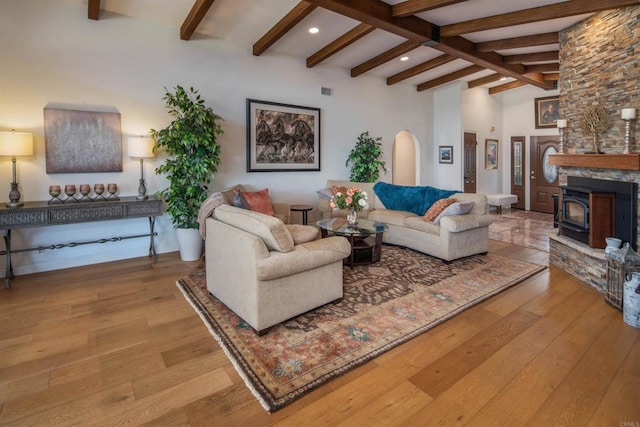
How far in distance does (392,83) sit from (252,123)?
368 cm

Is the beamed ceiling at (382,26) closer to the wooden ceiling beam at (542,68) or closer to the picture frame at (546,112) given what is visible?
the wooden ceiling beam at (542,68)

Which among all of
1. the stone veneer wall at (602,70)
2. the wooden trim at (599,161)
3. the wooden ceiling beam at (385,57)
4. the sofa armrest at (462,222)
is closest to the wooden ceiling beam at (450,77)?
the wooden ceiling beam at (385,57)

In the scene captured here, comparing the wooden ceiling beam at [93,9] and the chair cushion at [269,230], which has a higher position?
the wooden ceiling beam at [93,9]

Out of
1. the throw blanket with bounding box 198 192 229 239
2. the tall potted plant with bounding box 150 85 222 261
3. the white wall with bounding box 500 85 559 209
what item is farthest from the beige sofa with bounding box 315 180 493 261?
the white wall with bounding box 500 85 559 209

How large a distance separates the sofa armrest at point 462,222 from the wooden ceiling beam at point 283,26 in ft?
10.2

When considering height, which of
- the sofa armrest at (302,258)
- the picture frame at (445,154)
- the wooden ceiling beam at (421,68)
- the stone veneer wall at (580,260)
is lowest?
the stone veneer wall at (580,260)

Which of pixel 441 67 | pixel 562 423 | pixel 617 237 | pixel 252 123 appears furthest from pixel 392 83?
pixel 562 423

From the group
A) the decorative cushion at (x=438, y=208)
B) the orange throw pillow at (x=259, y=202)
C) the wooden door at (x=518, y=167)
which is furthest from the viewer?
the wooden door at (x=518, y=167)

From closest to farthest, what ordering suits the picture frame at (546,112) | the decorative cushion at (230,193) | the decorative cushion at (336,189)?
1. the decorative cushion at (230,193)
2. the decorative cushion at (336,189)
3. the picture frame at (546,112)

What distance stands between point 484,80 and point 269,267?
7.97 m

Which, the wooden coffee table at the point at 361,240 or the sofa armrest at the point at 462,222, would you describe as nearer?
the wooden coffee table at the point at 361,240

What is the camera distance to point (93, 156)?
443 cm

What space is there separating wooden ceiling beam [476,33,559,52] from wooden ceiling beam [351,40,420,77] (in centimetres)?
114

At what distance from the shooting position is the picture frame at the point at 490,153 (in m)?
9.29
